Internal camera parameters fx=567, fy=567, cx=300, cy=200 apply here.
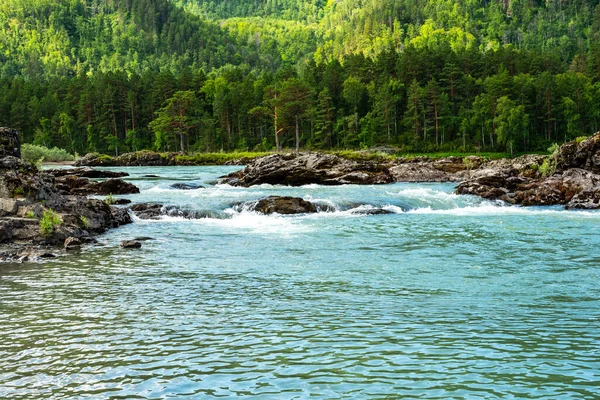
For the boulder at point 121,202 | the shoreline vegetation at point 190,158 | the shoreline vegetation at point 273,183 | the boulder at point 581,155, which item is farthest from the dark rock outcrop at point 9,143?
the shoreline vegetation at point 190,158

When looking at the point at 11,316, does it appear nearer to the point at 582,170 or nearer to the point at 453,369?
the point at 453,369

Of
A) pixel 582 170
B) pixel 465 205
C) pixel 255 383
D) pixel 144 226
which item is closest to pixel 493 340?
pixel 255 383

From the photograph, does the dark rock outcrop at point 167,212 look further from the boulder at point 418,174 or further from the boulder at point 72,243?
the boulder at point 418,174

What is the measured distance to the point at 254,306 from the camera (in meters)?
15.9

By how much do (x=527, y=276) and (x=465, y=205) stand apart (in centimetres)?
2501

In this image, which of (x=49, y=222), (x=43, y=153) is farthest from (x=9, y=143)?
(x=43, y=153)

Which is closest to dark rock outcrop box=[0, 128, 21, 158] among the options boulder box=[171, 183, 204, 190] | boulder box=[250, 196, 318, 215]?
boulder box=[250, 196, 318, 215]

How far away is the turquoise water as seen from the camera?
33.9 feet

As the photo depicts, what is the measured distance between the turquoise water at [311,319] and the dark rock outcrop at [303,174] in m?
32.2

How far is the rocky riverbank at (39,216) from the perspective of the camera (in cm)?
2589

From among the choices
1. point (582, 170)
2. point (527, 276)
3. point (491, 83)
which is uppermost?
point (491, 83)

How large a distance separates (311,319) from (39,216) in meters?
19.5

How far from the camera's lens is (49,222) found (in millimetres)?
26688

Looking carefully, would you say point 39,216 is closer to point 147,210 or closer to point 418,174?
point 147,210
